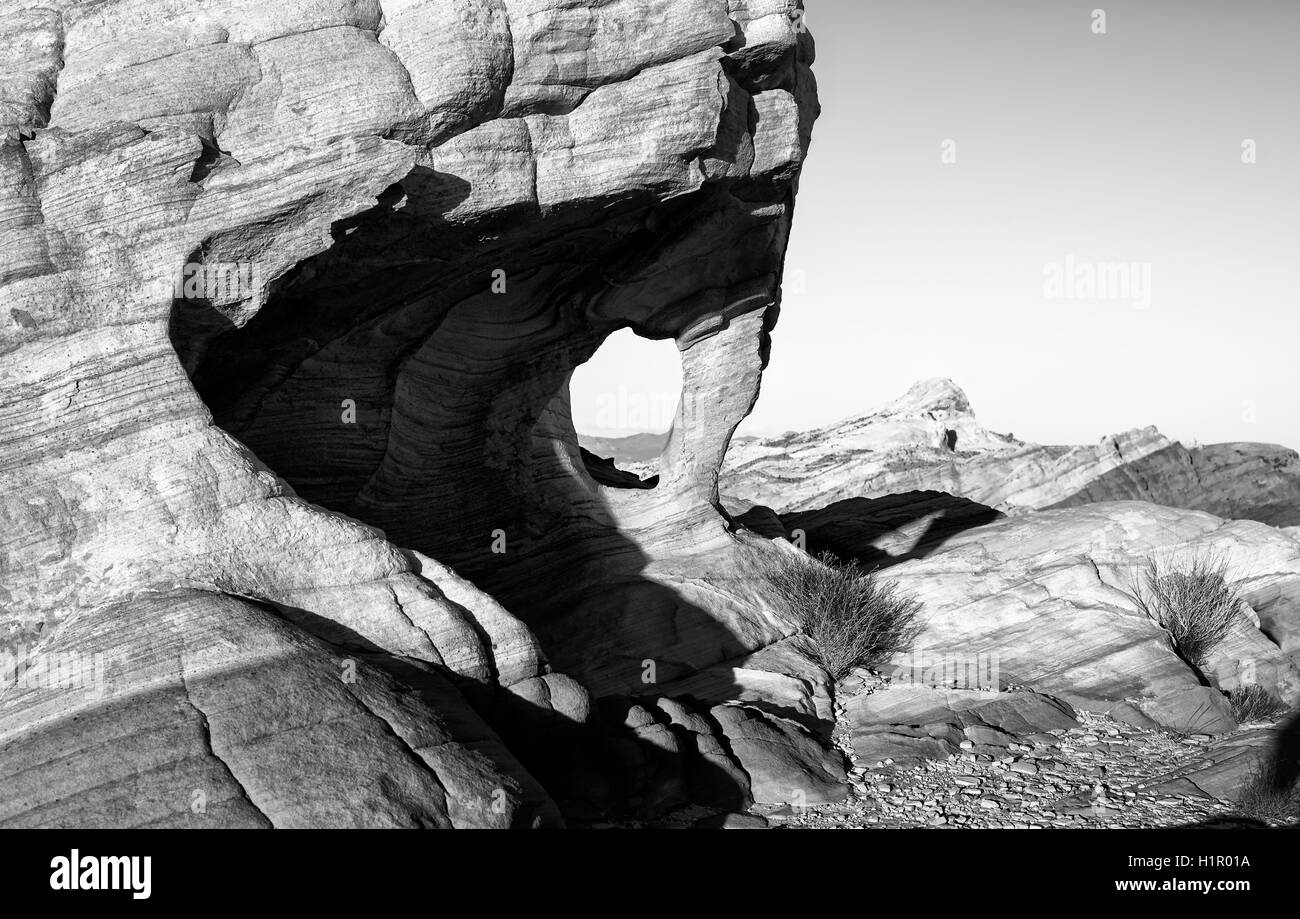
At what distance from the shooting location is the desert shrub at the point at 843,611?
17031 millimetres

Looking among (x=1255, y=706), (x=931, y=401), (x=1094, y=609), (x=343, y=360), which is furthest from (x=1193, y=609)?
(x=931, y=401)

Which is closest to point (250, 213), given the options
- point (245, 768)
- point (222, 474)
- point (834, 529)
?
point (222, 474)

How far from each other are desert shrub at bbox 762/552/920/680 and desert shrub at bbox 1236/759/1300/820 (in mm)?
5748

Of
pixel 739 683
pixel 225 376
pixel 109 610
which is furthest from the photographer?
pixel 739 683

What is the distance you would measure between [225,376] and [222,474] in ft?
11.4

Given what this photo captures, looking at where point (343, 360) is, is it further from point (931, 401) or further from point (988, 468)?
point (931, 401)

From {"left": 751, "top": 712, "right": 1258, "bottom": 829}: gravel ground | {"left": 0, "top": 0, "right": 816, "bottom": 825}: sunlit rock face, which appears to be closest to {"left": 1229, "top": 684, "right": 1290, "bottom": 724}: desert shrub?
{"left": 751, "top": 712, "right": 1258, "bottom": 829}: gravel ground

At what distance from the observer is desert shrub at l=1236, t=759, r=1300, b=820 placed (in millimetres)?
11828

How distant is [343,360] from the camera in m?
15.8

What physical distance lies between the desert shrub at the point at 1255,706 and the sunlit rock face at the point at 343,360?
6697 millimetres

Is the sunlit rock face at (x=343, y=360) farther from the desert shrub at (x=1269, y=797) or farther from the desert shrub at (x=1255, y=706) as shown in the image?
the desert shrub at (x=1269, y=797)

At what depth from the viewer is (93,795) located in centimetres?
820

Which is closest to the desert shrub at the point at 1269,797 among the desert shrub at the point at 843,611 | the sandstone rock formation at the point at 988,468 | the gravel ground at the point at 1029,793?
the gravel ground at the point at 1029,793

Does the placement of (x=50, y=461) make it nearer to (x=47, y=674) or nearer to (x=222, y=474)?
(x=222, y=474)
